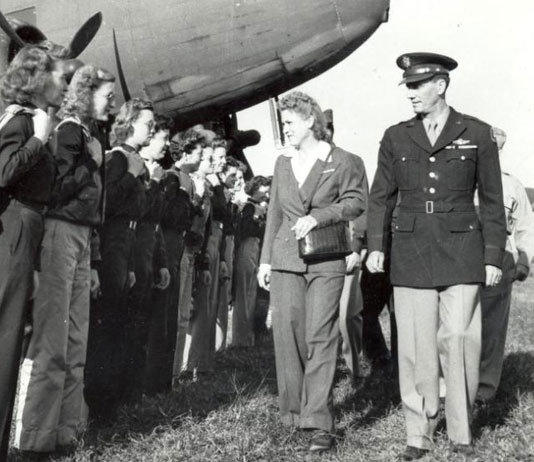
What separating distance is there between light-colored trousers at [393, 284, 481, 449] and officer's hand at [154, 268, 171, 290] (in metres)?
2.09

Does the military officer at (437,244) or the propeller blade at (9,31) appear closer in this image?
the military officer at (437,244)

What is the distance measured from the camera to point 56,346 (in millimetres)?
4262

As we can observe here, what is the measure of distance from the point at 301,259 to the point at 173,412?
1450mm

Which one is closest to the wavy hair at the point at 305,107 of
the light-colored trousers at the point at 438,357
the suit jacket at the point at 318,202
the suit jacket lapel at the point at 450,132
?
the suit jacket at the point at 318,202

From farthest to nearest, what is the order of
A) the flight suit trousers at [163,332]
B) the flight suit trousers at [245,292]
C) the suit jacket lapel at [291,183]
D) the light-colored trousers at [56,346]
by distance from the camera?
1. the flight suit trousers at [245,292]
2. the flight suit trousers at [163,332]
3. the suit jacket lapel at [291,183]
4. the light-colored trousers at [56,346]

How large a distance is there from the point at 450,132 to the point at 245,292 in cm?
606

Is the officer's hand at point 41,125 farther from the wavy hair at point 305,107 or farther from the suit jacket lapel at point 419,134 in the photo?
the suit jacket lapel at point 419,134

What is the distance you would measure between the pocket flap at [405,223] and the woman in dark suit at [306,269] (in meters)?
0.32

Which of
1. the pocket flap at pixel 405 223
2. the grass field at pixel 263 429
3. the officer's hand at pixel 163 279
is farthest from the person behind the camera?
the officer's hand at pixel 163 279

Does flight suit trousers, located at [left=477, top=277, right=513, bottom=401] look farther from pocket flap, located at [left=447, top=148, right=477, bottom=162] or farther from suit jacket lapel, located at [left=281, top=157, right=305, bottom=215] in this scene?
suit jacket lapel, located at [left=281, top=157, right=305, bottom=215]

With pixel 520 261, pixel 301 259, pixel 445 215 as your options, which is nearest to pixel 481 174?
pixel 445 215

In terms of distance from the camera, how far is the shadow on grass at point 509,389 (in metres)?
5.38

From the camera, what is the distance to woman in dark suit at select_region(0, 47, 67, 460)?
3.58 meters

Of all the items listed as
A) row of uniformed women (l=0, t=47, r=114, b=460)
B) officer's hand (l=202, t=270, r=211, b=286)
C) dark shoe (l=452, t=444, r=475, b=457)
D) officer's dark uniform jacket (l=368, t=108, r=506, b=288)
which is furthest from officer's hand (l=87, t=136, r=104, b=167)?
officer's hand (l=202, t=270, r=211, b=286)
